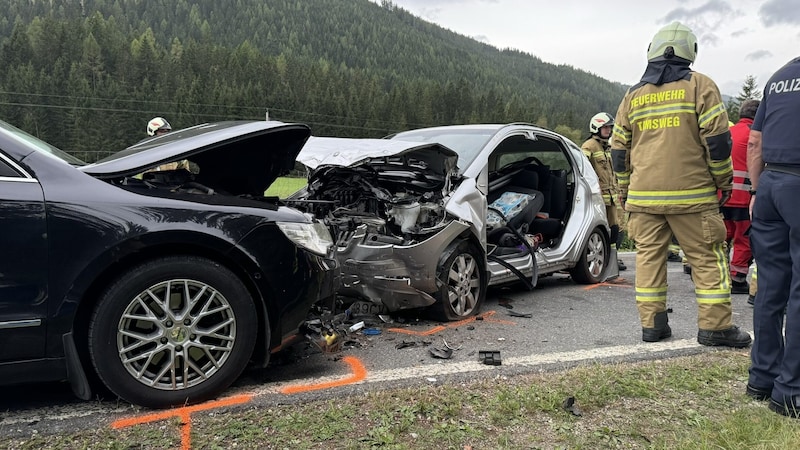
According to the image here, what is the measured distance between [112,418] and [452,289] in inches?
101

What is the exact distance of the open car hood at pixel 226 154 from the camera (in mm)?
2850

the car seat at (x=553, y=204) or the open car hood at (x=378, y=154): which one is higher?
the open car hood at (x=378, y=154)

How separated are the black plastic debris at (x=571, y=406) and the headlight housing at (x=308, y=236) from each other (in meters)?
1.53

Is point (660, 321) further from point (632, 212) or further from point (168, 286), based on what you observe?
point (168, 286)

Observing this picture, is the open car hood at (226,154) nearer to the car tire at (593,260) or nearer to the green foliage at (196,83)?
the car tire at (593,260)

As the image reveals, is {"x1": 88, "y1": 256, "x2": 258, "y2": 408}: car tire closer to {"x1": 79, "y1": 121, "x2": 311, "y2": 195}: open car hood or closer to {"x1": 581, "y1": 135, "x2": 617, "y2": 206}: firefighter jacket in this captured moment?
{"x1": 79, "y1": 121, "x2": 311, "y2": 195}: open car hood

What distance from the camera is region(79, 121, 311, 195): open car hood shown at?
2850mm

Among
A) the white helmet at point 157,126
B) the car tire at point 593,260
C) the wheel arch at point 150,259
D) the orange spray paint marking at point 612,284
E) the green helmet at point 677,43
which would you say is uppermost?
the green helmet at point 677,43

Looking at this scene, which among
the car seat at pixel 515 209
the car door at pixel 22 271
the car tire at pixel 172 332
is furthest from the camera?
the car seat at pixel 515 209

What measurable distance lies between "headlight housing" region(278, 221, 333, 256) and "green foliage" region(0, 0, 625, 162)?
3847 cm

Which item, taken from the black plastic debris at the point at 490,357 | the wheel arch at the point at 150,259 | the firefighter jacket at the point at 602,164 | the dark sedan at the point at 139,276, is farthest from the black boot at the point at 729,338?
the firefighter jacket at the point at 602,164

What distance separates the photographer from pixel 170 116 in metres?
65.1

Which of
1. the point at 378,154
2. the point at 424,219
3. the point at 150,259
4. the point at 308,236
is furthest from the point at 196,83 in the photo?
the point at 150,259

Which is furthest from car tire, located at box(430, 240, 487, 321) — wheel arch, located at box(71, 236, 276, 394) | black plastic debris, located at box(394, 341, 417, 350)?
wheel arch, located at box(71, 236, 276, 394)
